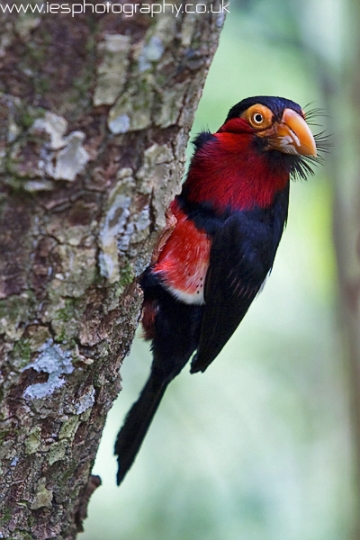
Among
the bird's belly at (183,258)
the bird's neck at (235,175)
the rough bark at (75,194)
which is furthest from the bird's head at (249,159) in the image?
the rough bark at (75,194)

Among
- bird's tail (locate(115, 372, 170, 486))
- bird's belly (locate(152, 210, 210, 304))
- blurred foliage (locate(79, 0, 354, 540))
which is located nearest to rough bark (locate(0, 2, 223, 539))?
bird's belly (locate(152, 210, 210, 304))

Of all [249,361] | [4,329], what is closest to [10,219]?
[4,329]

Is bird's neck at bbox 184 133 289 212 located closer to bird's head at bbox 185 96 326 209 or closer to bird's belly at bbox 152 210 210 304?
bird's head at bbox 185 96 326 209

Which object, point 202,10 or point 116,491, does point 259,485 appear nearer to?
point 116,491

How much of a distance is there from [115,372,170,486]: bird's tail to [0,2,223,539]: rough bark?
0.87 metres

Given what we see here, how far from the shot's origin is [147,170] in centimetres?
119

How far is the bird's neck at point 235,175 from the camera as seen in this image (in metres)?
1.99

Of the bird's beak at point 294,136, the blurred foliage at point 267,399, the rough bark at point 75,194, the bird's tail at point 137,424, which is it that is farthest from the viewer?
the blurred foliage at point 267,399

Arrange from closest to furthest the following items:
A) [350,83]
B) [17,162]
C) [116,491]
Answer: [17,162] → [350,83] → [116,491]

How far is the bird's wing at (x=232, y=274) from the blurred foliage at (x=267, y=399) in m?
0.95

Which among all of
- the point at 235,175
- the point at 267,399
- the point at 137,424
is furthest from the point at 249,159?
the point at 267,399

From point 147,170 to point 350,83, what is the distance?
78.2 inches

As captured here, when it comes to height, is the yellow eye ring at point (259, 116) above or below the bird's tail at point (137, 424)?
above

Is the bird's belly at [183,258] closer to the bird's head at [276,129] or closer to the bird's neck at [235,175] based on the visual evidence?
the bird's neck at [235,175]
